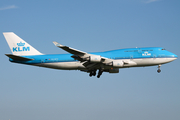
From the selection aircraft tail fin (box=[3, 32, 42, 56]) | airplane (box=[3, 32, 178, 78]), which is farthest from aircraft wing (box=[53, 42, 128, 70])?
aircraft tail fin (box=[3, 32, 42, 56])

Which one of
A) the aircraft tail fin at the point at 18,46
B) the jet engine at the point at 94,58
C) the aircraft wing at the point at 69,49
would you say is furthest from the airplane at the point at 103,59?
the aircraft tail fin at the point at 18,46

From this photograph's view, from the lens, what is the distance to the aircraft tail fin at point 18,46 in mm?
58409

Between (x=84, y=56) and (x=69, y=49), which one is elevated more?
(x=69, y=49)

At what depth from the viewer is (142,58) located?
54.1 meters

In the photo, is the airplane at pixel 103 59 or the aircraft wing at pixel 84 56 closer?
the aircraft wing at pixel 84 56

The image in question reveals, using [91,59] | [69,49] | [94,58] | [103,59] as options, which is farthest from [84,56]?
[69,49]

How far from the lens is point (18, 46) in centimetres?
5916

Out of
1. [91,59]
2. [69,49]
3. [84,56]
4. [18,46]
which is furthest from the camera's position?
[18,46]

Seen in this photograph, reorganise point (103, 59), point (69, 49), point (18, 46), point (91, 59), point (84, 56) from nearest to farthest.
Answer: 1. point (69, 49)
2. point (91, 59)
3. point (84, 56)
4. point (103, 59)
5. point (18, 46)

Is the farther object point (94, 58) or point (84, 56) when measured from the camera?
point (84, 56)

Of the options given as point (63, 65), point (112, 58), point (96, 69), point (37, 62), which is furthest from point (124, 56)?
point (37, 62)

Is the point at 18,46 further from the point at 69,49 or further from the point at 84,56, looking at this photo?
the point at 84,56

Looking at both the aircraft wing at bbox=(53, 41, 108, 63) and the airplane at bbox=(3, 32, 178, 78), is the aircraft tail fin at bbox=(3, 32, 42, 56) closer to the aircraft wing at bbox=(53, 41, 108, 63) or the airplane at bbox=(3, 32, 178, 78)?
the airplane at bbox=(3, 32, 178, 78)

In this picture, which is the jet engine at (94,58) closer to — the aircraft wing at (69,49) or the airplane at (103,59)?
the airplane at (103,59)
